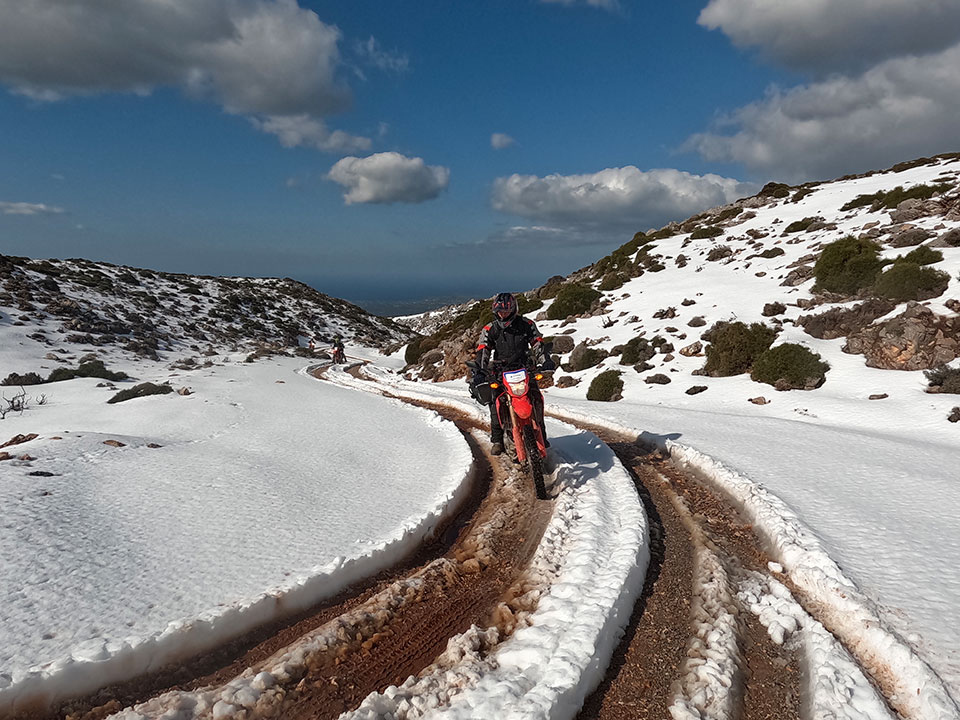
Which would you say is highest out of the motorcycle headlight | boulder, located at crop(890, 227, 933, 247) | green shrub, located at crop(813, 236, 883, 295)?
boulder, located at crop(890, 227, 933, 247)

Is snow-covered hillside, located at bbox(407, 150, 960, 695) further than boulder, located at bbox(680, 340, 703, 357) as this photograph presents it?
No

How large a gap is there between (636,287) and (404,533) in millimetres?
28750

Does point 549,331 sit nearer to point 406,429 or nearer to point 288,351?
point 406,429

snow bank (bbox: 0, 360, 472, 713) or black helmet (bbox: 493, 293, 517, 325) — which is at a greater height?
black helmet (bbox: 493, 293, 517, 325)

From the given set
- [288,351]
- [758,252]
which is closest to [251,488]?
[758,252]

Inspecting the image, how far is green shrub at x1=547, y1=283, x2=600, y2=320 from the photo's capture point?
30.0 metres

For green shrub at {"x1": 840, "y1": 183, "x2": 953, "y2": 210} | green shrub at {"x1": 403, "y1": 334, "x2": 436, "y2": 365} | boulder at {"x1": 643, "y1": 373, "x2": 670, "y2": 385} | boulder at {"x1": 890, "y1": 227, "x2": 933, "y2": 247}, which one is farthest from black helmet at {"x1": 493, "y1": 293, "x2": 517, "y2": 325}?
green shrub at {"x1": 840, "y1": 183, "x2": 953, "y2": 210}

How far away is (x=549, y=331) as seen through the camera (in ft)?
91.1

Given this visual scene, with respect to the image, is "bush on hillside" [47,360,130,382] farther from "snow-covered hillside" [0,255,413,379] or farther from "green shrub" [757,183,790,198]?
"green shrub" [757,183,790,198]

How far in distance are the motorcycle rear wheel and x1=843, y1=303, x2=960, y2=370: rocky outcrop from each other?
12404 mm

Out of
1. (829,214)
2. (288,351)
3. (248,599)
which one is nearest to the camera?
(248,599)

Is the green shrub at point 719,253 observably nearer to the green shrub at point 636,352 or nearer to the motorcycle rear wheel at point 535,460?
the green shrub at point 636,352

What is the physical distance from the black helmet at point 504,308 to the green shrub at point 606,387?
35.8 feet

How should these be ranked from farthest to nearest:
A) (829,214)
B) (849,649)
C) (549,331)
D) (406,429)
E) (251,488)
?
(829,214) → (549,331) → (406,429) → (251,488) → (849,649)
